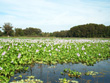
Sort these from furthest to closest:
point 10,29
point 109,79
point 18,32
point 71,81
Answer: point 18,32 → point 10,29 → point 109,79 → point 71,81

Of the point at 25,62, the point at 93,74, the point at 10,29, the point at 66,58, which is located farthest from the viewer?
the point at 10,29

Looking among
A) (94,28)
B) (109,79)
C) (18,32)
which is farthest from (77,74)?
(18,32)

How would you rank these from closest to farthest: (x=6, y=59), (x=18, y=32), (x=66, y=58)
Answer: (x=6, y=59) < (x=66, y=58) < (x=18, y=32)

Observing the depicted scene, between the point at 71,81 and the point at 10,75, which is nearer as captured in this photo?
the point at 71,81

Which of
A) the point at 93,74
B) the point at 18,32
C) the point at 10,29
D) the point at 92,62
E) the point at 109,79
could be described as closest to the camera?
the point at 109,79

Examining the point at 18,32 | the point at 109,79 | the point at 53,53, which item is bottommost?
the point at 109,79

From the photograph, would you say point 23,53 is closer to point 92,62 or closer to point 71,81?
point 71,81

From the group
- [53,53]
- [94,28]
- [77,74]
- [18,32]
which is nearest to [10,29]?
[18,32]

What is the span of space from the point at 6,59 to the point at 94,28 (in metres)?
45.7

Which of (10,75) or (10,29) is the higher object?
(10,29)

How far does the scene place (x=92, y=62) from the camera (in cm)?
605

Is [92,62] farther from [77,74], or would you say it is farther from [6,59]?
[6,59]

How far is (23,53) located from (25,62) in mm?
496

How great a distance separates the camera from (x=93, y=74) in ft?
14.4
